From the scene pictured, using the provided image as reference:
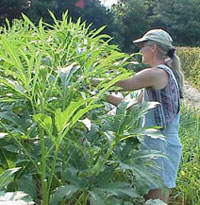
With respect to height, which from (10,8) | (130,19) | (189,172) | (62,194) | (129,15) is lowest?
(189,172)

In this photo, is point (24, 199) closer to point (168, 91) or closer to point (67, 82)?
point (67, 82)

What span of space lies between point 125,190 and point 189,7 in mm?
37964

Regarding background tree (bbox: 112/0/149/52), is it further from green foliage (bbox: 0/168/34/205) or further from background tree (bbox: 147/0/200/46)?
green foliage (bbox: 0/168/34/205)

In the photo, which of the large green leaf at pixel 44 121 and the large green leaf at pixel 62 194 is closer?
the large green leaf at pixel 44 121

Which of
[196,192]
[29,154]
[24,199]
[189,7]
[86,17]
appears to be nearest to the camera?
[24,199]

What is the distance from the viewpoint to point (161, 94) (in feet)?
9.66

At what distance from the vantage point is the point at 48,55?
6.39 ft

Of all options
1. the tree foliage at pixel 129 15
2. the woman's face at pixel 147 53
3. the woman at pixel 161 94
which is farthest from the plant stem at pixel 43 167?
the tree foliage at pixel 129 15

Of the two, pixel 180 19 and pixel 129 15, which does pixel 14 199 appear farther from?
pixel 180 19

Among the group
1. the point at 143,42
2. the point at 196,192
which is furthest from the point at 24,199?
the point at 196,192

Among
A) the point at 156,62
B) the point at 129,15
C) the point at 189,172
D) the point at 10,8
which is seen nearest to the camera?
the point at 156,62

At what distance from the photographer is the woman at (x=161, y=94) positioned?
2881mm

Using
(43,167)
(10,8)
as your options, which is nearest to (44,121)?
(43,167)

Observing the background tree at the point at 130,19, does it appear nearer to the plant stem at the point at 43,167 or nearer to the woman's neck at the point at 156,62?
the woman's neck at the point at 156,62
